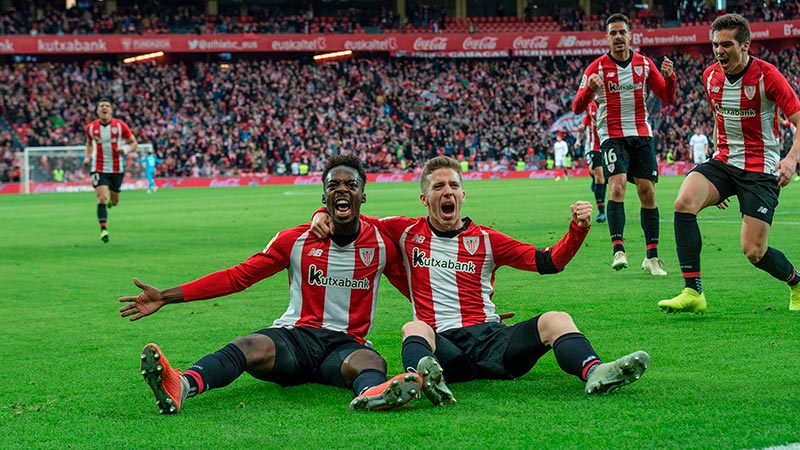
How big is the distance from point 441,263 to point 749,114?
3.22 m

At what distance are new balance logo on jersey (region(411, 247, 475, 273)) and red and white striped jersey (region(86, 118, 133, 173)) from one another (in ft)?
47.2

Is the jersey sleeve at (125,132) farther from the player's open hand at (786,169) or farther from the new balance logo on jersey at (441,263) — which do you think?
the new balance logo on jersey at (441,263)

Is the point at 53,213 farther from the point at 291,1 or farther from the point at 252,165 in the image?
the point at 291,1

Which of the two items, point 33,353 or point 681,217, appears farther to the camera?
point 681,217

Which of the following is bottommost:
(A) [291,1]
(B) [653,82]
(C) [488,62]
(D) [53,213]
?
(D) [53,213]

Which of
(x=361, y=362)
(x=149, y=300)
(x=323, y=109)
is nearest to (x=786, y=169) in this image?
(x=361, y=362)

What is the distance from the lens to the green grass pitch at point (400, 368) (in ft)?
14.0

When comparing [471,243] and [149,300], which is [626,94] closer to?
[471,243]

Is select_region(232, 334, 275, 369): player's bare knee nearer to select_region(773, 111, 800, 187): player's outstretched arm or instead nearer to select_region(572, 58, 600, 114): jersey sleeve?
select_region(773, 111, 800, 187): player's outstretched arm

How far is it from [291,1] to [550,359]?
5132 centimetres

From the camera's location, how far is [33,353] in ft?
22.3

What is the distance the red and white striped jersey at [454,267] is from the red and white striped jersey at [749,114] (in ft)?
9.19

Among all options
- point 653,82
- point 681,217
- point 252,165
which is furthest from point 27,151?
point 681,217

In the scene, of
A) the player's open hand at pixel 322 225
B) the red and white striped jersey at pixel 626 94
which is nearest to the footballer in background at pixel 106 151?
the red and white striped jersey at pixel 626 94
